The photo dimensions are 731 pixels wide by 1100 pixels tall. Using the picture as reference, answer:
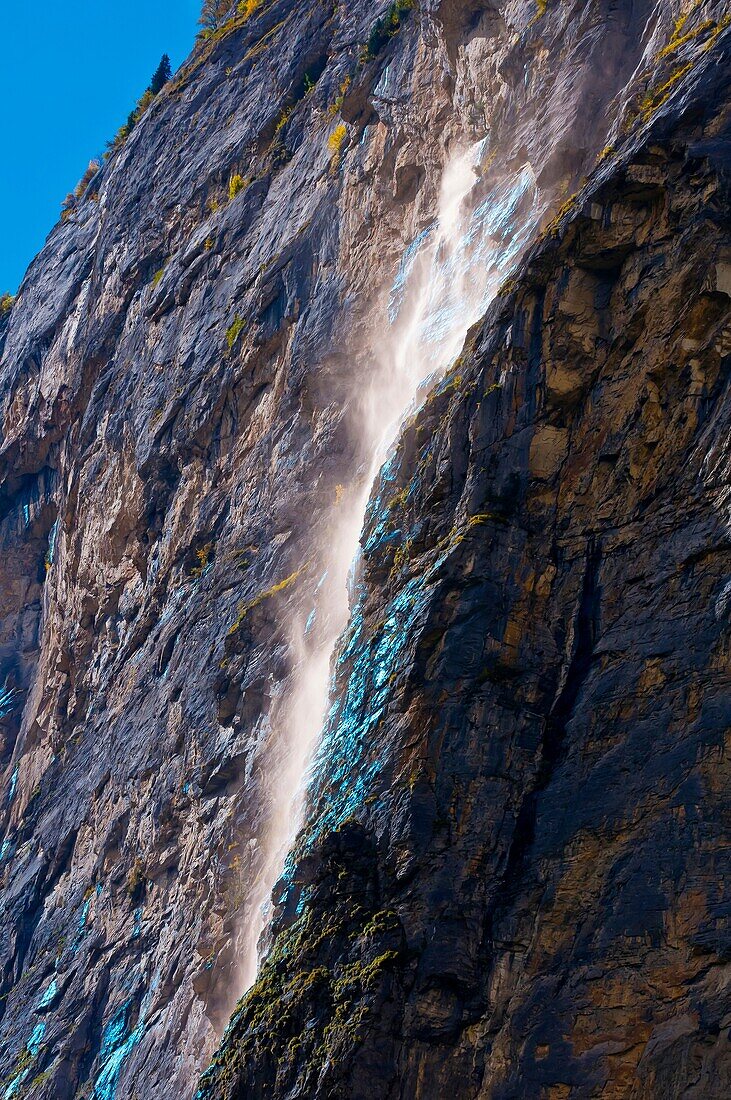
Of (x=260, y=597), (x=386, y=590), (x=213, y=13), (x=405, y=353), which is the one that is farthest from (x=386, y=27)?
(x=213, y=13)

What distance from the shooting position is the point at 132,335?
40.4 meters

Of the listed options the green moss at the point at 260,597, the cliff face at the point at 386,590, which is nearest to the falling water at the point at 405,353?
the cliff face at the point at 386,590

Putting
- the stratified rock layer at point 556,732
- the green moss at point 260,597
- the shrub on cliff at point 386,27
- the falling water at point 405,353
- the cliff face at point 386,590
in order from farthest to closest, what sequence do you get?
the shrub on cliff at point 386,27, the green moss at point 260,597, the falling water at point 405,353, the cliff face at point 386,590, the stratified rock layer at point 556,732

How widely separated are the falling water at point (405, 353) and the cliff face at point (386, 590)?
131mm

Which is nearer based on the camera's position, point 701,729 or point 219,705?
point 701,729

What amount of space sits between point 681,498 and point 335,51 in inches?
1044

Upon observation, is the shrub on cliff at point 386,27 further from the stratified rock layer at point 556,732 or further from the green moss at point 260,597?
the stratified rock layer at point 556,732

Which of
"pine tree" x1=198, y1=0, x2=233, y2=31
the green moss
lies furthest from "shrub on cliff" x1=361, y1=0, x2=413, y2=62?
"pine tree" x1=198, y1=0, x2=233, y2=31

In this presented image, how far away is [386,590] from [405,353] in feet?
34.5

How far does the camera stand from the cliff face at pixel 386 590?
13.7m

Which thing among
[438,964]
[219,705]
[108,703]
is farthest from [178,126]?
[438,964]

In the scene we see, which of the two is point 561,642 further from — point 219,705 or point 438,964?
point 219,705

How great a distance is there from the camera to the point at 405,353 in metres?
28.0

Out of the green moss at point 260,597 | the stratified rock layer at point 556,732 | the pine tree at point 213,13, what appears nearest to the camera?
the stratified rock layer at point 556,732
